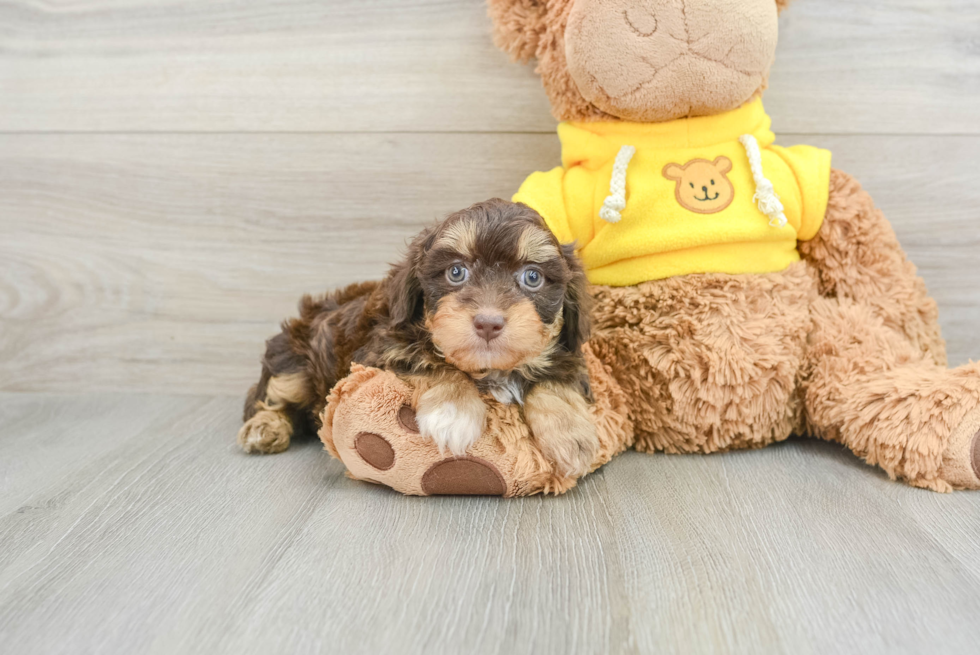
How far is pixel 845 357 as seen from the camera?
1769 mm

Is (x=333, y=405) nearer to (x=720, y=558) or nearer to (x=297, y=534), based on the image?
(x=297, y=534)

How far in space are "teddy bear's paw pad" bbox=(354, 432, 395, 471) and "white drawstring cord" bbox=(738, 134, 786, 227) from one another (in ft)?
3.55

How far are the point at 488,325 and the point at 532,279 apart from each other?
0.59ft

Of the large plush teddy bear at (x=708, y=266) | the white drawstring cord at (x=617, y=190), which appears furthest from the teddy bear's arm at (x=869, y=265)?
the white drawstring cord at (x=617, y=190)

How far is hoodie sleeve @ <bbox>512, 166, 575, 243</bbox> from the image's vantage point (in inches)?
71.4

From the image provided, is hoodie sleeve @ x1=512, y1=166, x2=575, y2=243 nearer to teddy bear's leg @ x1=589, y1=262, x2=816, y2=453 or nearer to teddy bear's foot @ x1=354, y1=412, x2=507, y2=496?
teddy bear's leg @ x1=589, y1=262, x2=816, y2=453

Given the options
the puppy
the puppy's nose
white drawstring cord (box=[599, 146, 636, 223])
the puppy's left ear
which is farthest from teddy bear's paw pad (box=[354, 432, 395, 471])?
white drawstring cord (box=[599, 146, 636, 223])

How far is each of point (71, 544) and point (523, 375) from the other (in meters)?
0.99

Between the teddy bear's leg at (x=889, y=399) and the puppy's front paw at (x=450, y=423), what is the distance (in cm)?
91

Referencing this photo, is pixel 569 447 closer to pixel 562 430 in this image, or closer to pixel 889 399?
pixel 562 430

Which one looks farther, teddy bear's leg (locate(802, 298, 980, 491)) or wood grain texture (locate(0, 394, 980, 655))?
teddy bear's leg (locate(802, 298, 980, 491))

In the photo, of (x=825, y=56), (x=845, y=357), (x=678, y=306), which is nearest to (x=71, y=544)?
(x=678, y=306)

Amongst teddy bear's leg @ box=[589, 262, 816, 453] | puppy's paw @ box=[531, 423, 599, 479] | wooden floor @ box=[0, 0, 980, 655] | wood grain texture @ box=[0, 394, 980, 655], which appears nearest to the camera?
wood grain texture @ box=[0, 394, 980, 655]

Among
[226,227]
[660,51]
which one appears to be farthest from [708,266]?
[226,227]
